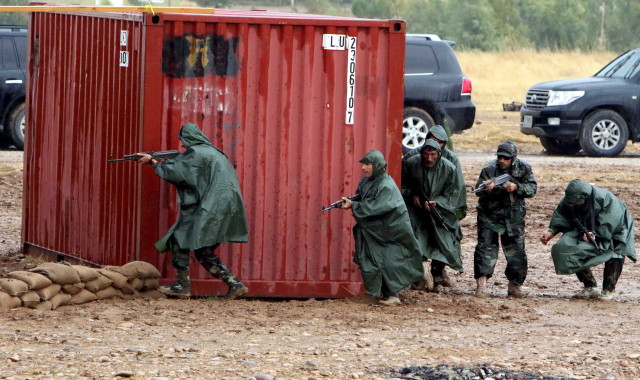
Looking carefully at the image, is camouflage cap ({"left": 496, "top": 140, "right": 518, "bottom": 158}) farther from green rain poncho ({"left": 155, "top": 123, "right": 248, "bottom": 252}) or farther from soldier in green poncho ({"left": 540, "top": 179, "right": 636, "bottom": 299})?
green rain poncho ({"left": 155, "top": 123, "right": 248, "bottom": 252})

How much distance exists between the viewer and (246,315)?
977cm

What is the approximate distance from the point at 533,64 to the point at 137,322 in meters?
31.1

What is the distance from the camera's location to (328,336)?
9.10 m

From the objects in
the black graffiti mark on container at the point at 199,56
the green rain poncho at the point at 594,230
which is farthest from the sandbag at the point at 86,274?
the green rain poncho at the point at 594,230

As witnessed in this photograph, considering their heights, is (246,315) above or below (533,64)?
below

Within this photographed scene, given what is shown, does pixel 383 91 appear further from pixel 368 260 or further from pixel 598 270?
pixel 598 270

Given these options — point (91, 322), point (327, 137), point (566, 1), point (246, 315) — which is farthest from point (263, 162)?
point (566, 1)

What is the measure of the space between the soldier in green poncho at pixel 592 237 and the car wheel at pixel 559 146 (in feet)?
38.2

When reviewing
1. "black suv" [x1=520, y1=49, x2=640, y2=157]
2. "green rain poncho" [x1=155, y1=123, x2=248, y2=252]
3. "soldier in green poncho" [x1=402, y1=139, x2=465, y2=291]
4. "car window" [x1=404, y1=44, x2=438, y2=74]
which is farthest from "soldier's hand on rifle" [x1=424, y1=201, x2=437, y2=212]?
"black suv" [x1=520, y1=49, x2=640, y2=157]

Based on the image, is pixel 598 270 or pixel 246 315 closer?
pixel 246 315

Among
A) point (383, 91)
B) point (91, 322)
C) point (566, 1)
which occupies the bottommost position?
point (91, 322)

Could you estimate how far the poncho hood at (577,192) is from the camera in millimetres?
10852

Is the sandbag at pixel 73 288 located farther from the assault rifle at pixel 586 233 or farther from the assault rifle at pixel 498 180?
the assault rifle at pixel 586 233

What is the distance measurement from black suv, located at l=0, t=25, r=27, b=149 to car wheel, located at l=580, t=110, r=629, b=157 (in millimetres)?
9139
